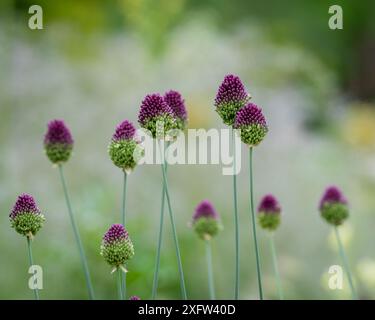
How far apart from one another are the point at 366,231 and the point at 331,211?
1.50m

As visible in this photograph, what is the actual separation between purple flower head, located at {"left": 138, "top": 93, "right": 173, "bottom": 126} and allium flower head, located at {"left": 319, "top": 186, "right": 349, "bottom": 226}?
357 millimetres

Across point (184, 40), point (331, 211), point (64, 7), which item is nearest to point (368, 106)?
point (184, 40)

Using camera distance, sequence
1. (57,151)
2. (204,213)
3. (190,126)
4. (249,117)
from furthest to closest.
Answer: (190,126) → (204,213) → (57,151) → (249,117)

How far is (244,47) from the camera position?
Result: 128 inches

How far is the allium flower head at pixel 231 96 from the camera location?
78cm

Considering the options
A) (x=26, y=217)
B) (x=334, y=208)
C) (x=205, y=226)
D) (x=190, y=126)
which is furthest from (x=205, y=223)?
(x=190, y=126)

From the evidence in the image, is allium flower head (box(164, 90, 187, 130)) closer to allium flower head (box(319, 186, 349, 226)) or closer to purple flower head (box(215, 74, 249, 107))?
purple flower head (box(215, 74, 249, 107))

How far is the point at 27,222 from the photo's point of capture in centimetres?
76

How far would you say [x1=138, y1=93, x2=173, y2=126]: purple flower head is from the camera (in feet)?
2.51

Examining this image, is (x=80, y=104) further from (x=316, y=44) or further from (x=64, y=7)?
(x=316, y=44)

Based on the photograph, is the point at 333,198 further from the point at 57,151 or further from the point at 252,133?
the point at 57,151

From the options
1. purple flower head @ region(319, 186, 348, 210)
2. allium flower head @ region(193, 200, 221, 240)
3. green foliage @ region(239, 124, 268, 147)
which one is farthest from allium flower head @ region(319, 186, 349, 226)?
green foliage @ region(239, 124, 268, 147)

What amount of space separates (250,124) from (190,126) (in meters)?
1.91

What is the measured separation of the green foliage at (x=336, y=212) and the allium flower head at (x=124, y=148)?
348 millimetres
